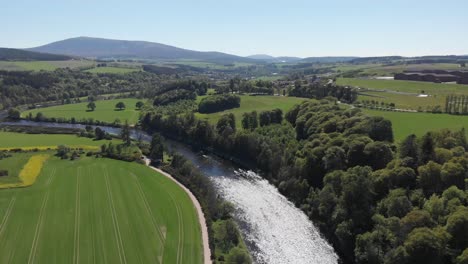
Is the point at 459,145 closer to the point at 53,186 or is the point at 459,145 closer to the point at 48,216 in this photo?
the point at 48,216

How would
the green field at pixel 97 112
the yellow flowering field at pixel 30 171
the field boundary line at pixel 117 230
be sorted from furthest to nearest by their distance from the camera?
1. the green field at pixel 97 112
2. the yellow flowering field at pixel 30 171
3. the field boundary line at pixel 117 230

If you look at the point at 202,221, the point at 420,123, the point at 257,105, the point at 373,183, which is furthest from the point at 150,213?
the point at 257,105

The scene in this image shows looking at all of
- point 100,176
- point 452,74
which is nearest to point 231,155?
point 100,176

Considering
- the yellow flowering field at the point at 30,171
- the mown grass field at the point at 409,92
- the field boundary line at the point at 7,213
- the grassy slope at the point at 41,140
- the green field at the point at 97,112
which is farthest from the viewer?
the green field at the point at 97,112

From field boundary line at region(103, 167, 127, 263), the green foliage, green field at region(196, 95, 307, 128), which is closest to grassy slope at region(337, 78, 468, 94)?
green field at region(196, 95, 307, 128)

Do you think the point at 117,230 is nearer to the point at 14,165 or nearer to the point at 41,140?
the point at 14,165

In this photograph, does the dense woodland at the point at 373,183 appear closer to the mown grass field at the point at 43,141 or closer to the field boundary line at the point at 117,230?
the field boundary line at the point at 117,230

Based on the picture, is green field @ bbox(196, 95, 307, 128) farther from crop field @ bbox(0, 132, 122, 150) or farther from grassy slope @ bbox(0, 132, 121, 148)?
grassy slope @ bbox(0, 132, 121, 148)

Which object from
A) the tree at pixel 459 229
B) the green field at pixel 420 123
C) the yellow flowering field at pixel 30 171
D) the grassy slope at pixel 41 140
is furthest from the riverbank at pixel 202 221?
the green field at pixel 420 123
